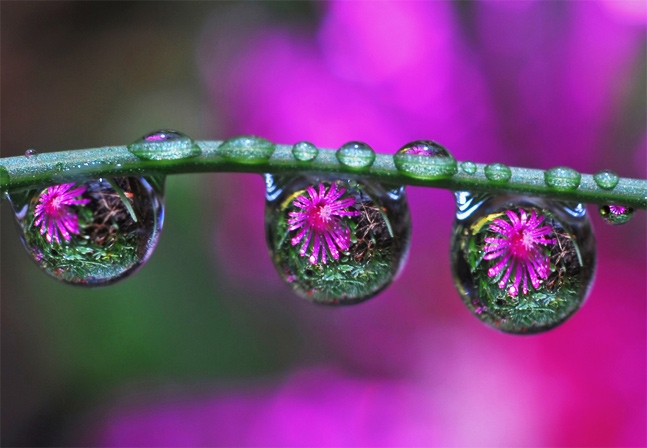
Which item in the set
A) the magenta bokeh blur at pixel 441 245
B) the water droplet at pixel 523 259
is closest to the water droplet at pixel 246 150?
the water droplet at pixel 523 259

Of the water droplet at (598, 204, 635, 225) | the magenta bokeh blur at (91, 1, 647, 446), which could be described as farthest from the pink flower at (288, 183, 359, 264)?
the magenta bokeh blur at (91, 1, 647, 446)

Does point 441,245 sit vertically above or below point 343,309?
above

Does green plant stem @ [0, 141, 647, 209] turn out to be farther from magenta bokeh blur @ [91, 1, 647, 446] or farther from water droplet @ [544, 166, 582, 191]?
magenta bokeh blur @ [91, 1, 647, 446]

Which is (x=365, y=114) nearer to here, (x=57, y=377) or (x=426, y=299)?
(x=426, y=299)

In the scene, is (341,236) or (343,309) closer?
(341,236)

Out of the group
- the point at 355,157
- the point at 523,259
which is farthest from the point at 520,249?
the point at 355,157

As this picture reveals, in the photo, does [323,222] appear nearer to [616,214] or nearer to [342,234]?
[342,234]
